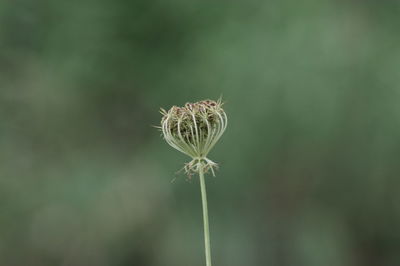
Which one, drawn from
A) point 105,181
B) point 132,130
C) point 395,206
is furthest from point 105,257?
point 395,206

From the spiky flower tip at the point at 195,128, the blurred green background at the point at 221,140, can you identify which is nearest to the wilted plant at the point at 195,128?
the spiky flower tip at the point at 195,128

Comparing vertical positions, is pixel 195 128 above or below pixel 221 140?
below

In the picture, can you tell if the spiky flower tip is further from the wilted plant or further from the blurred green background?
the blurred green background

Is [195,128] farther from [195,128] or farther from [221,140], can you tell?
[221,140]

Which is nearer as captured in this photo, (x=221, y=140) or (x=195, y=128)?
(x=195, y=128)

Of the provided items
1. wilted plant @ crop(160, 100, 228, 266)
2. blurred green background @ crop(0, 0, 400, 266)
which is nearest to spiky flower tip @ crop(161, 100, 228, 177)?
wilted plant @ crop(160, 100, 228, 266)

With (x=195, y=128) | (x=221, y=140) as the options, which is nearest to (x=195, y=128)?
(x=195, y=128)
